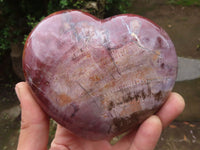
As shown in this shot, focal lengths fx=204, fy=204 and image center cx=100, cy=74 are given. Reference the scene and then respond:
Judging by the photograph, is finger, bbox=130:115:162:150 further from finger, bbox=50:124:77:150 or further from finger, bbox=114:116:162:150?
finger, bbox=50:124:77:150

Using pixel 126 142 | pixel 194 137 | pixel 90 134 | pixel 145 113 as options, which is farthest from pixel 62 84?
pixel 194 137

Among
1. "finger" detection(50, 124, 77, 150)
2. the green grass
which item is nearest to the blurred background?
the green grass

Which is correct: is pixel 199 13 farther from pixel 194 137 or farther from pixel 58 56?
pixel 58 56

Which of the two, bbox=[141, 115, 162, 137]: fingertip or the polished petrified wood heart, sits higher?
the polished petrified wood heart

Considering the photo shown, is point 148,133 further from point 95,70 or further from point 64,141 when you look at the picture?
point 64,141

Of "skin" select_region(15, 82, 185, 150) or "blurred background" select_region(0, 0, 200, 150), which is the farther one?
"blurred background" select_region(0, 0, 200, 150)

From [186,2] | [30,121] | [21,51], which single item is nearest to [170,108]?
[30,121]

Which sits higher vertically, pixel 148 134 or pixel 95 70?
pixel 95 70
